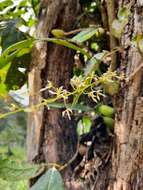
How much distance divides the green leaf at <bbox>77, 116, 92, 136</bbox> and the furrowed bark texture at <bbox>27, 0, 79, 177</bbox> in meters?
0.04

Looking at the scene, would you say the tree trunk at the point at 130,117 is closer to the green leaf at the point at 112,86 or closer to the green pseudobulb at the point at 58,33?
the green leaf at the point at 112,86

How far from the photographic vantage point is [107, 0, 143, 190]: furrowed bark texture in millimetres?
639

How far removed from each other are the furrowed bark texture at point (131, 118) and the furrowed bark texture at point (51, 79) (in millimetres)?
183

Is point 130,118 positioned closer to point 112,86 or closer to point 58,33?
point 112,86

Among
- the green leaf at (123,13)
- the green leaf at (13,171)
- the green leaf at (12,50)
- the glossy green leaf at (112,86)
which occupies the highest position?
the green leaf at (123,13)

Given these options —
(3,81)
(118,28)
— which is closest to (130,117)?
(118,28)

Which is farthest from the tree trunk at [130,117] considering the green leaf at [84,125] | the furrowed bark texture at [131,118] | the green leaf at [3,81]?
the green leaf at [3,81]

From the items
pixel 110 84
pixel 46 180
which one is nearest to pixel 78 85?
pixel 110 84

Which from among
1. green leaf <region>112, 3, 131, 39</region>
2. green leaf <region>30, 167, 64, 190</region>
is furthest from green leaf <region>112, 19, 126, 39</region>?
green leaf <region>30, 167, 64, 190</region>

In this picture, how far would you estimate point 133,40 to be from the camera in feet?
2.05

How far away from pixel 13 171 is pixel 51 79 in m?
0.19

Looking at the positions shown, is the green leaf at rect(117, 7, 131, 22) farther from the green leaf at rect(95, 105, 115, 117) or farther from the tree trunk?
the green leaf at rect(95, 105, 115, 117)

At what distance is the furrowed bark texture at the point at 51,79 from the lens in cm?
82

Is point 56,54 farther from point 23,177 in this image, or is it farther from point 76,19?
point 23,177
